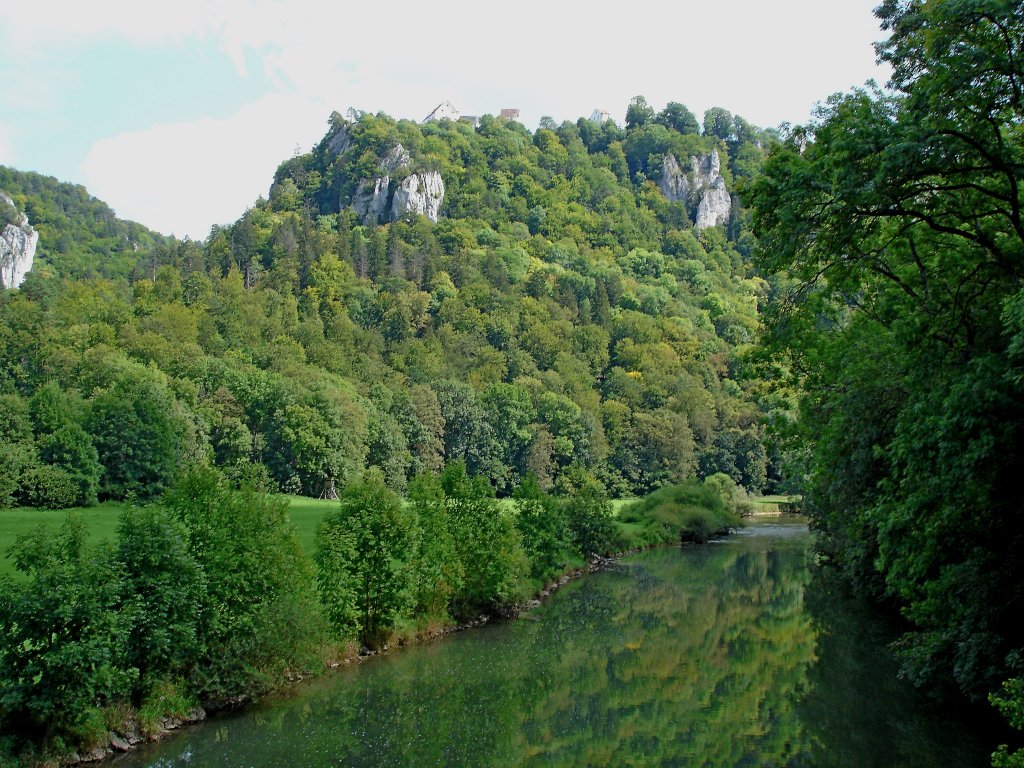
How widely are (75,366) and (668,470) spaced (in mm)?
63849

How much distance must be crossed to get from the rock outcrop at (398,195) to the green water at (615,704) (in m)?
139

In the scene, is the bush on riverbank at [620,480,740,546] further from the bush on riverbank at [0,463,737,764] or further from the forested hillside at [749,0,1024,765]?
the forested hillside at [749,0,1024,765]

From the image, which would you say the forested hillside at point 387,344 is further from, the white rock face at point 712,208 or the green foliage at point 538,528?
the green foliage at point 538,528

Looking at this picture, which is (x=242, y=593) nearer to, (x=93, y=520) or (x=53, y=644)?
(x=53, y=644)

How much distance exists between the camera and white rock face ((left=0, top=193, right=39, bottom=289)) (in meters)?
152

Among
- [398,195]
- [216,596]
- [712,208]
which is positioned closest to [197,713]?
[216,596]

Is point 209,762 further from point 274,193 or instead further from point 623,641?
point 274,193

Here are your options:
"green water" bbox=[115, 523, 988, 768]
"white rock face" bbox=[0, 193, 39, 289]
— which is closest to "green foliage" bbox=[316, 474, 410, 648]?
"green water" bbox=[115, 523, 988, 768]

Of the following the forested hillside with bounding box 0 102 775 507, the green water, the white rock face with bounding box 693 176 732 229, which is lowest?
the green water

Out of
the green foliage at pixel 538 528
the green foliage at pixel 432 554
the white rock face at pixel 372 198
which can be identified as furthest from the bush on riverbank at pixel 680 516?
the white rock face at pixel 372 198

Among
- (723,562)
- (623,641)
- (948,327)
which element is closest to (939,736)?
(948,327)

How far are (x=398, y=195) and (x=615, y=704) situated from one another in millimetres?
152283

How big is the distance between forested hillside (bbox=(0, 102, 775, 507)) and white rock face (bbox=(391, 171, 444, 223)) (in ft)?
2.01

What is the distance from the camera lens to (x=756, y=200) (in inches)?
607
